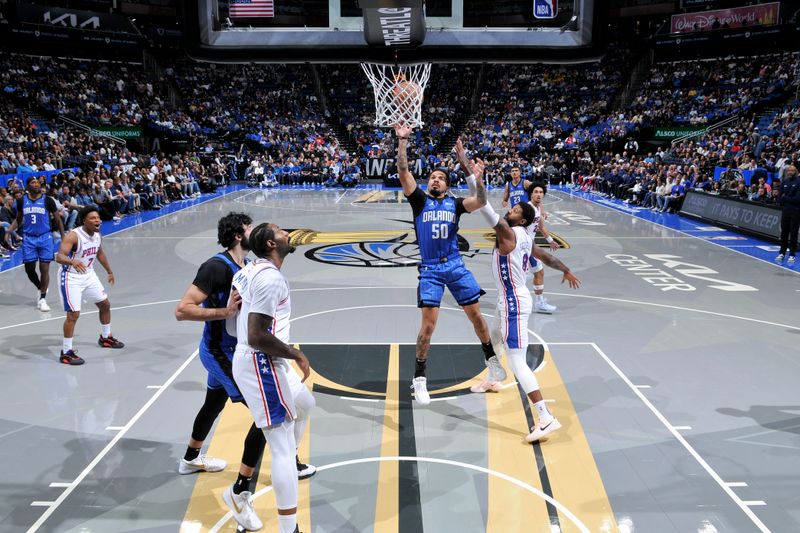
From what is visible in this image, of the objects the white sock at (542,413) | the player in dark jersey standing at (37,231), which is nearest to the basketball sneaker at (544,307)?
the white sock at (542,413)

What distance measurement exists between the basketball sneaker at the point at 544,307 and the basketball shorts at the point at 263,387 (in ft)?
17.9

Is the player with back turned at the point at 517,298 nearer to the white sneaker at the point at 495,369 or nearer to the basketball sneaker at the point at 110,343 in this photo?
the white sneaker at the point at 495,369

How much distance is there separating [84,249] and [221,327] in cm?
320

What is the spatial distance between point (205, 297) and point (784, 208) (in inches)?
424

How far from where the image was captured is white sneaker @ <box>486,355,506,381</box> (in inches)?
227

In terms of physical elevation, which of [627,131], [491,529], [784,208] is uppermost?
[627,131]

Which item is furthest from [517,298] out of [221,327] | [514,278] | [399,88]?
[399,88]

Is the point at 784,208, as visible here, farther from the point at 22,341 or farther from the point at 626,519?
the point at 22,341

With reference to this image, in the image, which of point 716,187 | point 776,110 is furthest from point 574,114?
point 716,187

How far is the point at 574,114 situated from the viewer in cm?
3531

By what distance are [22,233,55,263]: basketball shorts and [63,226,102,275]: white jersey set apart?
280 cm

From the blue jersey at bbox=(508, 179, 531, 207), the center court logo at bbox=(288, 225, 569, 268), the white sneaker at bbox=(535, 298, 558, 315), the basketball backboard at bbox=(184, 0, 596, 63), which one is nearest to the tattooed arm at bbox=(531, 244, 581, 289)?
the white sneaker at bbox=(535, 298, 558, 315)

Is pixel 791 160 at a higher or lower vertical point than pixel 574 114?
lower

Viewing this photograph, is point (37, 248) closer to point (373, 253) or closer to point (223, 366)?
point (373, 253)
